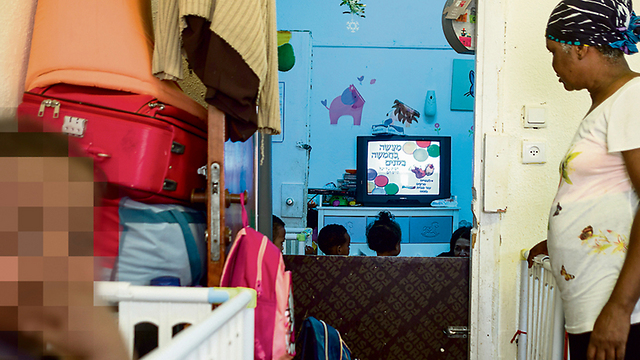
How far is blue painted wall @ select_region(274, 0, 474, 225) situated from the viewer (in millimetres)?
4258

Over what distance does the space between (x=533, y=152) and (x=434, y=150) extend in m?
2.41

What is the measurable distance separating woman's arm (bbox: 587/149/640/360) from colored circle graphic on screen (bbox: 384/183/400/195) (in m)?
3.19

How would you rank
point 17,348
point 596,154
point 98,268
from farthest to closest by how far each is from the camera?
point 596,154
point 98,268
point 17,348

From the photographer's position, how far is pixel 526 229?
5.65 ft

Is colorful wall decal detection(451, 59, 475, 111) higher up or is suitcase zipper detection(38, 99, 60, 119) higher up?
colorful wall decal detection(451, 59, 475, 111)

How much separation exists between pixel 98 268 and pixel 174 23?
2.22 ft

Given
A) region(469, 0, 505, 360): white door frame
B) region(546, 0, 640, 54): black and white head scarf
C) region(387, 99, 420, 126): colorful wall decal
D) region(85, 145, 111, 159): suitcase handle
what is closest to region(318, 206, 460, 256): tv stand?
region(387, 99, 420, 126): colorful wall decal

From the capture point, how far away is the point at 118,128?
3.02 ft

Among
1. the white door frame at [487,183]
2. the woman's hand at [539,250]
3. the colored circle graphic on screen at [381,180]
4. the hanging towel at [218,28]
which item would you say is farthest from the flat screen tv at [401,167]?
the hanging towel at [218,28]

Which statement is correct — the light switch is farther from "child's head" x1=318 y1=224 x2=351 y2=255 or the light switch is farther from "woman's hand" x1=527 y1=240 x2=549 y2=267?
"woman's hand" x1=527 y1=240 x2=549 y2=267

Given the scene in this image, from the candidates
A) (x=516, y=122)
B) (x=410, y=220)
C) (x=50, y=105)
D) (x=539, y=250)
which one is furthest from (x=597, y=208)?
(x=410, y=220)

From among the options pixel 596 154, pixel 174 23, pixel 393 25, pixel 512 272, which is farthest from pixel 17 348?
pixel 393 25

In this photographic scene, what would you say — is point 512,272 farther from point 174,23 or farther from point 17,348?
point 17,348

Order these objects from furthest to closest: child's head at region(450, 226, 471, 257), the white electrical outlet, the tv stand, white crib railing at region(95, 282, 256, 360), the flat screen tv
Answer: the flat screen tv
the tv stand
child's head at region(450, 226, 471, 257)
the white electrical outlet
white crib railing at region(95, 282, 256, 360)
